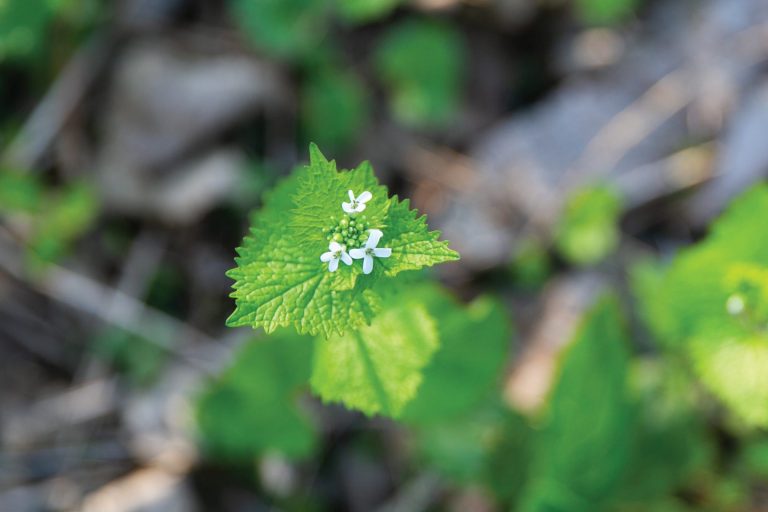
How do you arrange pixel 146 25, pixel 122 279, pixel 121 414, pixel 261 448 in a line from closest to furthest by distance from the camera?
1. pixel 261 448
2. pixel 121 414
3. pixel 122 279
4. pixel 146 25

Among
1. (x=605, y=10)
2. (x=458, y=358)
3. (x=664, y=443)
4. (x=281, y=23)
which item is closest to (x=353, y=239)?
(x=458, y=358)

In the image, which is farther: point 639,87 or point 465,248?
point 639,87

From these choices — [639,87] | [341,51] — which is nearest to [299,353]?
[341,51]

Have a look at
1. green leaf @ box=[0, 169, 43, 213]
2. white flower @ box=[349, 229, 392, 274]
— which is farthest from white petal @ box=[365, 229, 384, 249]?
green leaf @ box=[0, 169, 43, 213]

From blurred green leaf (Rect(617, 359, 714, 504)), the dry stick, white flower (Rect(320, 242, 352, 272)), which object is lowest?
blurred green leaf (Rect(617, 359, 714, 504))

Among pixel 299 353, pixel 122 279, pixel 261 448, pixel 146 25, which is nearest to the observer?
pixel 299 353

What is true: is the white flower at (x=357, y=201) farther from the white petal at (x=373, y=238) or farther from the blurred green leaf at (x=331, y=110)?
the blurred green leaf at (x=331, y=110)

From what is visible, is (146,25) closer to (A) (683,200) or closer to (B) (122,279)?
(B) (122,279)

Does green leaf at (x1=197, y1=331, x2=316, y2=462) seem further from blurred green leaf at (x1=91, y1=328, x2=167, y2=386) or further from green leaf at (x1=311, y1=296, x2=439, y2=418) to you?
blurred green leaf at (x1=91, y1=328, x2=167, y2=386)
